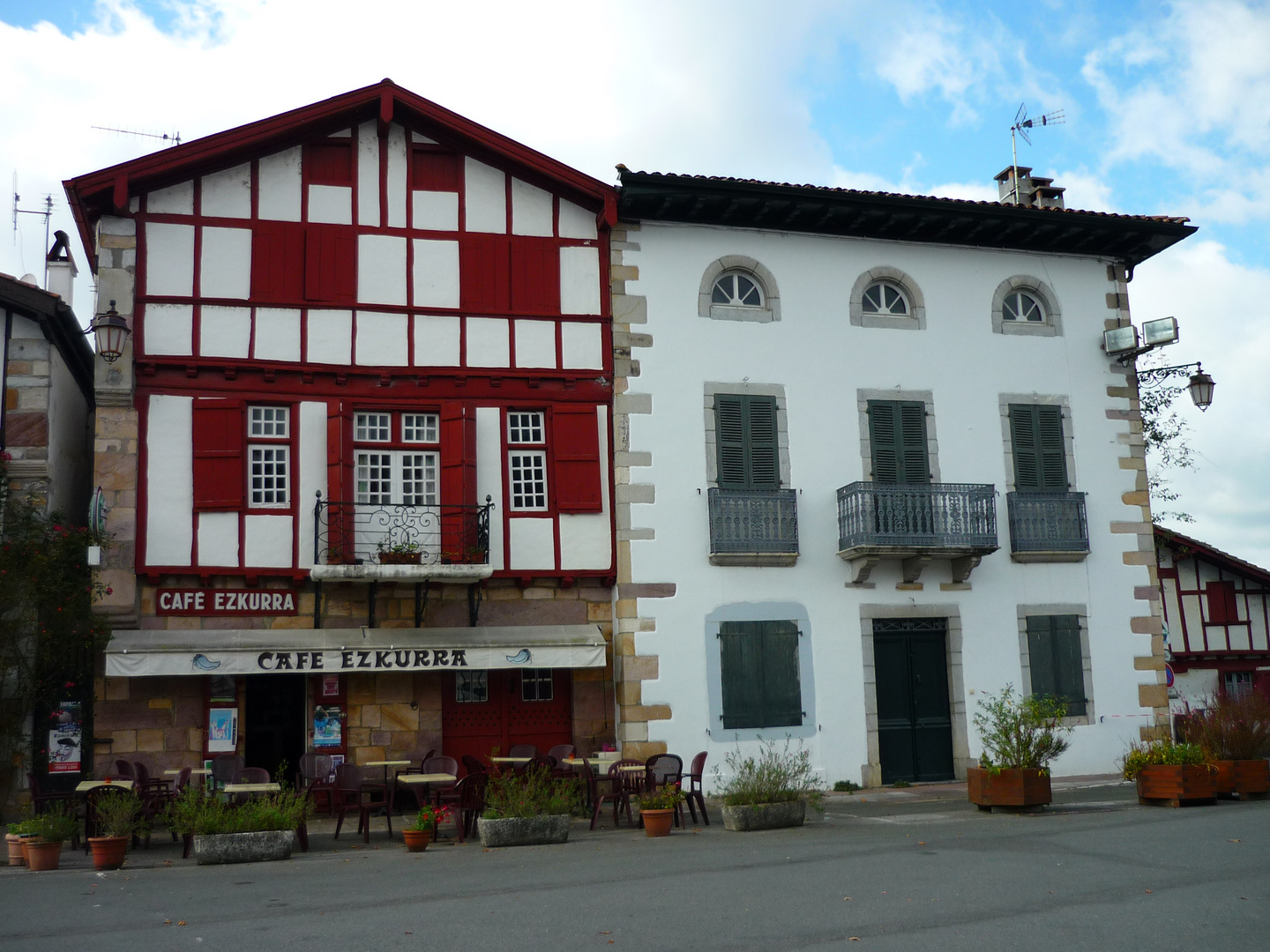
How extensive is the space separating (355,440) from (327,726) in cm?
341

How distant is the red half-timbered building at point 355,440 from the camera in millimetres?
13523

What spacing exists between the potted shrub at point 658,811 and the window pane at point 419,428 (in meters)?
5.32

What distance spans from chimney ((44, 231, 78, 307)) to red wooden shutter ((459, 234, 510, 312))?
5660mm

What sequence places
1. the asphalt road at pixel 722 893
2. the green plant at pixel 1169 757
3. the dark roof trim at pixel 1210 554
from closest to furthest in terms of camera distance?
the asphalt road at pixel 722 893 < the green plant at pixel 1169 757 < the dark roof trim at pixel 1210 554

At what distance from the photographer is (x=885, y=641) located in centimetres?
1564

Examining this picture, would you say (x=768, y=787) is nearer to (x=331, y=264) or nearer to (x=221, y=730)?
(x=221, y=730)

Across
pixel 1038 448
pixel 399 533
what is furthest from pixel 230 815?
pixel 1038 448

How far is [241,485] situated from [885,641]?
27.4ft

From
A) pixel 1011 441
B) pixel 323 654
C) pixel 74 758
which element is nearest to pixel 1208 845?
pixel 1011 441

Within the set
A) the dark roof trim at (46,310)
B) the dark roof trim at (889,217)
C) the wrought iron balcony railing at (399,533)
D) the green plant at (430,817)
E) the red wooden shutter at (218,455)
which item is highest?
the dark roof trim at (889,217)

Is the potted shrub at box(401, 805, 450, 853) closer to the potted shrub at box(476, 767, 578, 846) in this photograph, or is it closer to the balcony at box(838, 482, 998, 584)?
the potted shrub at box(476, 767, 578, 846)

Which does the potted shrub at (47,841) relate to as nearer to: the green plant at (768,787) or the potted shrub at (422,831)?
the potted shrub at (422,831)

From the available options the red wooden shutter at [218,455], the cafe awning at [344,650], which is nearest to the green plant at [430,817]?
the cafe awning at [344,650]

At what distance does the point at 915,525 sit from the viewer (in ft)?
49.9
